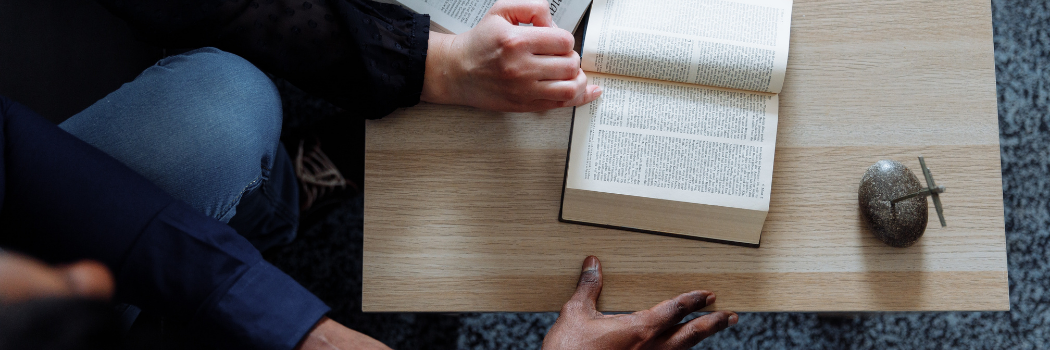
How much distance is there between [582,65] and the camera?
673 mm

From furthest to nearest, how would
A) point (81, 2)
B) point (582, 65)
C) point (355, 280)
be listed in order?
point (355, 280) → point (81, 2) → point (582, 65)

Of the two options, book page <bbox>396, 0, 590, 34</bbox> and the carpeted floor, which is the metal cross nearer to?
book page <bbox>396, 0, 590, 34</bbox>

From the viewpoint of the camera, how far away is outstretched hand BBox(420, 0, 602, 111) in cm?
65

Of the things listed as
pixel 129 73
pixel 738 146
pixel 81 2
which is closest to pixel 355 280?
pixel 129 73

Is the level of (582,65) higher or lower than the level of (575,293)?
higher

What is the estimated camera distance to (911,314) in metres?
1.11

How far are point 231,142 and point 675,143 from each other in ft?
1.67

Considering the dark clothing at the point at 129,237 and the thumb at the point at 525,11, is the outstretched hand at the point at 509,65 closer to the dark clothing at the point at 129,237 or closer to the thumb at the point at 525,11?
the thumb at the point at 525,11

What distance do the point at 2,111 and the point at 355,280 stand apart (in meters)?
0.65

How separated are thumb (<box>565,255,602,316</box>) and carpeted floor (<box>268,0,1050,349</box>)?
0.47 metres

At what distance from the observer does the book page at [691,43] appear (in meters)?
0.66

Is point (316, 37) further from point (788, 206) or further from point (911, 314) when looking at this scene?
point (911, 314)

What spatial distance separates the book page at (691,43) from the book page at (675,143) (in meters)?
0.02

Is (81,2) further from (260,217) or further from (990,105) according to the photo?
(990,105)
